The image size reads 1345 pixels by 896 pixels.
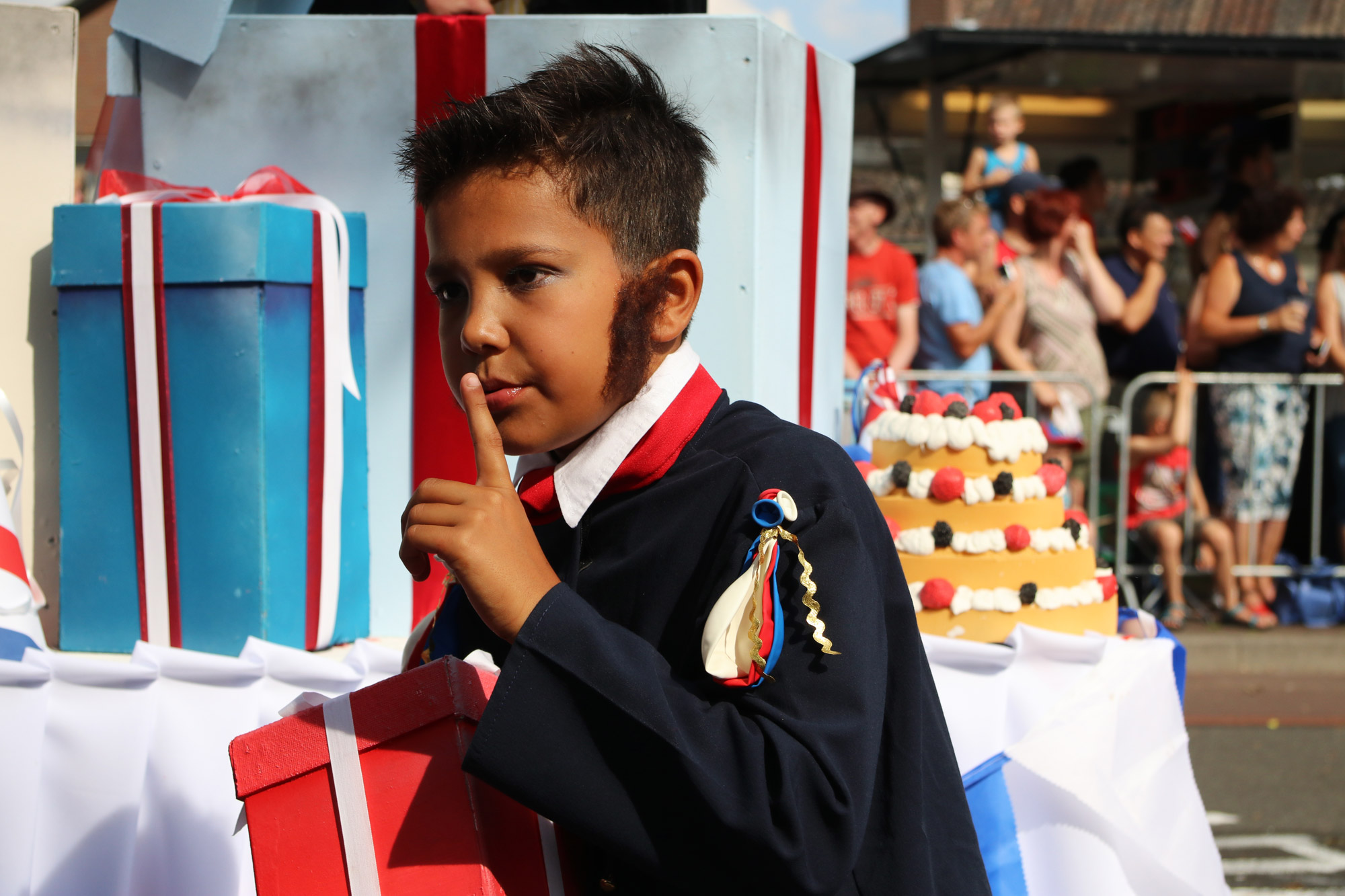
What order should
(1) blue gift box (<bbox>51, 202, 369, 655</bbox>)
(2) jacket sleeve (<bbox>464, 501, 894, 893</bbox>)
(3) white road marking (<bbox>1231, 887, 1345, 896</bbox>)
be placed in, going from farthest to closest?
(3) white road marking (<bbox>1231, 887, 1345, 896</bbox>) < (1) blue gift box (<bbox>51, 202, 369, 655</bbox>) < (2) jacket sleeve (<bbox>464, 501, 894, 893</bbox>)

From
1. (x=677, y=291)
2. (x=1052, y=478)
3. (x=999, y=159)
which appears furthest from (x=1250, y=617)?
(x=677, y=291)

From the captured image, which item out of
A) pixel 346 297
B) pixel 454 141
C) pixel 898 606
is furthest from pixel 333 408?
pixel 898 606

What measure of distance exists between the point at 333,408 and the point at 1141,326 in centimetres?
476

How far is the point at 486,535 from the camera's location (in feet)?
3.41

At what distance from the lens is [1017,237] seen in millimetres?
5895

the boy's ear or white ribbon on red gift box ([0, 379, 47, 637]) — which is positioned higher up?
the boy's ear

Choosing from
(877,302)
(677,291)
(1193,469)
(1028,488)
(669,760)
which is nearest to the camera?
(669,760)

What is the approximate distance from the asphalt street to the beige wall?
3.22 metres

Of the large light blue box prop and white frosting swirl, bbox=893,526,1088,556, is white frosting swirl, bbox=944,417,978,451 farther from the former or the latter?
the large light blue box prop

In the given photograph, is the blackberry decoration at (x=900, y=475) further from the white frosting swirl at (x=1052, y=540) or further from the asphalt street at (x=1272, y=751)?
the asphalt street at (x=1272, y=751)

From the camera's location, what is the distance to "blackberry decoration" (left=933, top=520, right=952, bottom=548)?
228 cm

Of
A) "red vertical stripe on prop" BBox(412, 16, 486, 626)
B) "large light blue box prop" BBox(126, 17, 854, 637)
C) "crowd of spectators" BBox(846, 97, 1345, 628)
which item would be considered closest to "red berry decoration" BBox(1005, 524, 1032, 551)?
"large light blue box prop" BBox(126, 17, 854, 637)

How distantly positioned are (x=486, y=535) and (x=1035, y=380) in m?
4.74

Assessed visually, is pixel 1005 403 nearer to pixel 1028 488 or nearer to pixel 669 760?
pixel 1028 488
